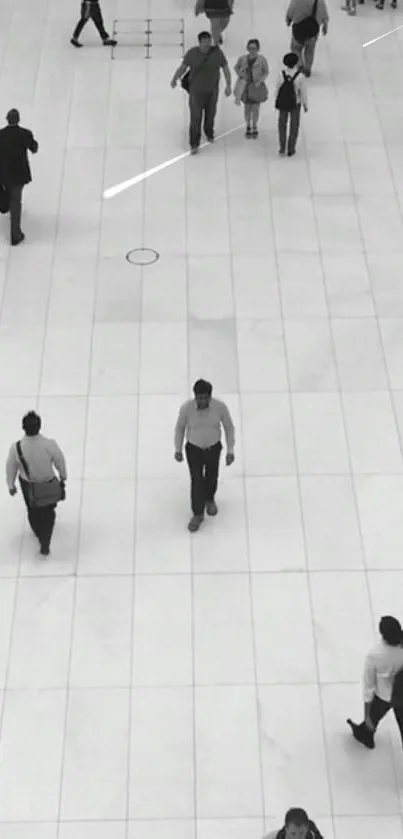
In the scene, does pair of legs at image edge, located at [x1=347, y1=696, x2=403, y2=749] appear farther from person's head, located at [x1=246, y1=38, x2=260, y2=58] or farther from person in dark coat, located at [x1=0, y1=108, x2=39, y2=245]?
person's head, located at [x1=246, y1=38, x2=260, y2=58]

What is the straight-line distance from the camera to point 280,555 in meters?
8.43

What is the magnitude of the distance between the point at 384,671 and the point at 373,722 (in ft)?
1.86

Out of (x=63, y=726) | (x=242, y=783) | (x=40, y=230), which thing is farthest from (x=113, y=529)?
(x=40, y=230)

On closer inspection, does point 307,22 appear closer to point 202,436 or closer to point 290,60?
point 290,60

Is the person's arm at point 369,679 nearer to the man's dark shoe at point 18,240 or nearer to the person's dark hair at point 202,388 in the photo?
the person's dark hair at point 202,388

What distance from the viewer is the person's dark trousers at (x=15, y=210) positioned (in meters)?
11.2

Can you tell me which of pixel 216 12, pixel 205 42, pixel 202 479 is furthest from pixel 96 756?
pixel 216 12

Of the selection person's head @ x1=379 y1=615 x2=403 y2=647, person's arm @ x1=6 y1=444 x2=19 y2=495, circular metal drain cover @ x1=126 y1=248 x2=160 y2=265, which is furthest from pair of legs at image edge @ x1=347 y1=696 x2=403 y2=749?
circular metal drain cover @ x1=126 y1=248 x2=160 y2=265

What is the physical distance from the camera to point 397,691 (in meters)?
6.47

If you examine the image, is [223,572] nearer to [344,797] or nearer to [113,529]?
[113,529]

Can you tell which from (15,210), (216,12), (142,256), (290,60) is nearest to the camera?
(15,210)

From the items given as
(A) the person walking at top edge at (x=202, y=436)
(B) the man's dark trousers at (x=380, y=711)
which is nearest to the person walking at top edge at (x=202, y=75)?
(A) the person walking at top edge at (x=202, y=436)

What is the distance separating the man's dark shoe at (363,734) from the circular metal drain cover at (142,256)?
5.69 meters

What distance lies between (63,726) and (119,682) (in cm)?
47
